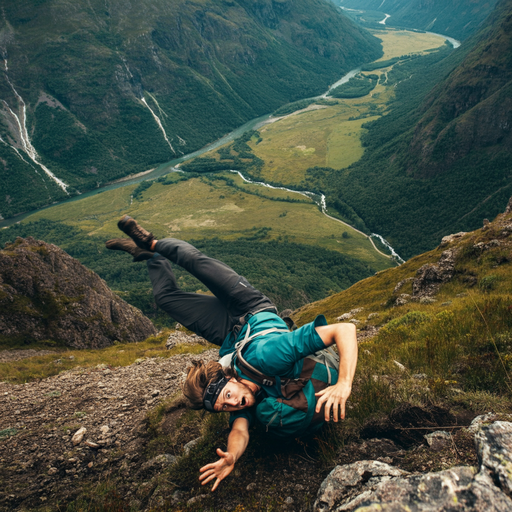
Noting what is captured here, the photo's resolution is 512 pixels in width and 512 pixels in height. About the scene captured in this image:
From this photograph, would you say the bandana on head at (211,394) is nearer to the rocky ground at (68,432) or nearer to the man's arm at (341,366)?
the man's arm at (341,366)

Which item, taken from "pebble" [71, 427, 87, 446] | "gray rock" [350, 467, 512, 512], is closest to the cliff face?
"pebble" [71, 427, 87, 446]

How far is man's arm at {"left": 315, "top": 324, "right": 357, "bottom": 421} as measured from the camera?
399 centimetres

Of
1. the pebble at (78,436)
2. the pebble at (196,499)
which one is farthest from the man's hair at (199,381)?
the pebble at (78,436)

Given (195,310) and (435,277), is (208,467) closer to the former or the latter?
(195,310)

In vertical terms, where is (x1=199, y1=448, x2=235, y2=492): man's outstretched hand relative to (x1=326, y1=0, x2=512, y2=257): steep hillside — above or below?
above

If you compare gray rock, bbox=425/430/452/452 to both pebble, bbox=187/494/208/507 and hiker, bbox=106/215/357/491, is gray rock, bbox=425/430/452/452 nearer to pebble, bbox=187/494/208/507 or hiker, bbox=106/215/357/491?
hiker, bbox=106/215/357/491

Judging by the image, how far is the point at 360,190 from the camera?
181m

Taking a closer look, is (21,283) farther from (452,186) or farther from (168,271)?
(452,186)

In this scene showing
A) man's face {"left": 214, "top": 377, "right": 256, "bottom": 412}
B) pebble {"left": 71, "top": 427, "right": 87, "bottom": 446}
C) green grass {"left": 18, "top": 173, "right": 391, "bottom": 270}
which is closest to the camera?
man's face {"left": 214, "top": 377, "right": 256, "bottom": 412}

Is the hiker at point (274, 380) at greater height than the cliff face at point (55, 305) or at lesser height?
greater

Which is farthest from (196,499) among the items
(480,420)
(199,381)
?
(480,420)

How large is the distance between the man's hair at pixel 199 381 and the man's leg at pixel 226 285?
180 centimetres

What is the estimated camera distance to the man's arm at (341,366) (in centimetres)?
399

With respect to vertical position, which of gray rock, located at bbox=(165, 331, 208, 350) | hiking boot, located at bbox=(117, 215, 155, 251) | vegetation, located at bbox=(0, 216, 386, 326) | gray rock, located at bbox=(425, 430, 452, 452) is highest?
hiking boot, located at bbox=(117, 215, 155, 251)
